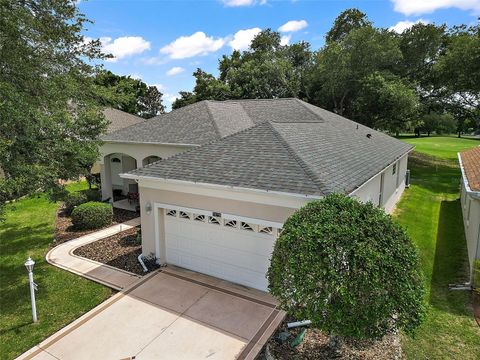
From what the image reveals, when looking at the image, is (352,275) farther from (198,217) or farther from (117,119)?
(117,119)

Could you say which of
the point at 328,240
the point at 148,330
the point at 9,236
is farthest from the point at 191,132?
the point at 328,240

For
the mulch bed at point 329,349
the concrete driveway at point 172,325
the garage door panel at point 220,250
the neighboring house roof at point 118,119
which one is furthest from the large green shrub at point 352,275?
the neighboring house roof at point 118,119

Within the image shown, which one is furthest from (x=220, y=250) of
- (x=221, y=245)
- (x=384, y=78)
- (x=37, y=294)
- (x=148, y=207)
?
(x=384, y=78)

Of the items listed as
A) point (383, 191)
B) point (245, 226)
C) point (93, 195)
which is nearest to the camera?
point (245, 226)

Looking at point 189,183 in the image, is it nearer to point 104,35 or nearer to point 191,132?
point 191,132

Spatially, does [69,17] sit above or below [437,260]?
above

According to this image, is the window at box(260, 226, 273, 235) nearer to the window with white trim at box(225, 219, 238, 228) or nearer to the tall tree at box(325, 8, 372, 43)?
the window with white trim at box(225, 219, 238, 228)

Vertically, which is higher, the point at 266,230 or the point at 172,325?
the point at 266,230
